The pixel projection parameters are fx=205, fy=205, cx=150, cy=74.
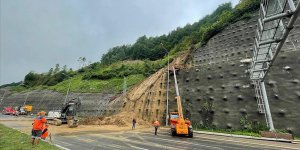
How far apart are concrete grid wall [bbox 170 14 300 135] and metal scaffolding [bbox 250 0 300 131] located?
4.44ft

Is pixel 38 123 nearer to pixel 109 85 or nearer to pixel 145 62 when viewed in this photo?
pixel 109 85

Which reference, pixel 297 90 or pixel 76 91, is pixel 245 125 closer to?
pixel 297 90

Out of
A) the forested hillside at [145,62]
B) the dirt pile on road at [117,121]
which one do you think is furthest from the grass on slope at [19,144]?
the forested hillside at [145,62]

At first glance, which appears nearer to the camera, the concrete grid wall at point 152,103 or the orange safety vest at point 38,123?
the orange safety vest at point 38,123

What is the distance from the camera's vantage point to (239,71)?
26.0 m

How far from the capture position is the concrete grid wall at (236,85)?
1988cm

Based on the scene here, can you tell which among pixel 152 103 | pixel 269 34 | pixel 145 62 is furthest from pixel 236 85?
pixel 145 62

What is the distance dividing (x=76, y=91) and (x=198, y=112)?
39268mm

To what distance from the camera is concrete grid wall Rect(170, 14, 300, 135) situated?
19.9m

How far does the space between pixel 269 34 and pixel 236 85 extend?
461 inches

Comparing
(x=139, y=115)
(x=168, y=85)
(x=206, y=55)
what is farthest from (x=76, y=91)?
(x=206, y=55)

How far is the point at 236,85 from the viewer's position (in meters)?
24.5

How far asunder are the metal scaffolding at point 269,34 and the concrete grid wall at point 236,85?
53.3 inches

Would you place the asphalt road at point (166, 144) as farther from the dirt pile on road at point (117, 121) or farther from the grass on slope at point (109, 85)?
the grass on slope at point (109, 85)
